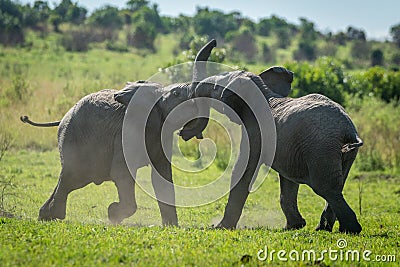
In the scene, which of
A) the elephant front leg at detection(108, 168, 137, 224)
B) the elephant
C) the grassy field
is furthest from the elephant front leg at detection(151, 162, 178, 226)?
the elephant front leg at detection(108, 168, 137, 224)

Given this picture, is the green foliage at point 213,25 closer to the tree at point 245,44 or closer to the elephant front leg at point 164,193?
the tree at point 245,44

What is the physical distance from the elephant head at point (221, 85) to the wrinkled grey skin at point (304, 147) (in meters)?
0.02

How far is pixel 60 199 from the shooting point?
10234 millimetres

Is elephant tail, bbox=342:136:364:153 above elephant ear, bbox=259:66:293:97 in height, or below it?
below

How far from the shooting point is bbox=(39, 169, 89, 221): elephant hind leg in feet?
33.4

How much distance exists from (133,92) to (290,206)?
Answer: 3.03 metres

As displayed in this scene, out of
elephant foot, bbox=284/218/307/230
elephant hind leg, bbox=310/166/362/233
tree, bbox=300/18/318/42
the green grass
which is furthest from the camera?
tree, bbox=300/18/318/42

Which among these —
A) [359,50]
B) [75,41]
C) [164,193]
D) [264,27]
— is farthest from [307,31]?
[164,193]

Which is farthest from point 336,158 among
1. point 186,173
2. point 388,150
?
point 388,150

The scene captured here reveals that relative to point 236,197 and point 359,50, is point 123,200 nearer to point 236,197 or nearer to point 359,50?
point 236,197

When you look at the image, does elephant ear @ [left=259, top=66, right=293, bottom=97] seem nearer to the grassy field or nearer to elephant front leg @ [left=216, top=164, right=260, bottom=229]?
elephant front leg @ [left=216, top=164, right=260, bottom=229]

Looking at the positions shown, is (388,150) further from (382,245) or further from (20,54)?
(20,54)

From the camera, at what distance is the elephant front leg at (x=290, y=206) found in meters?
10.5

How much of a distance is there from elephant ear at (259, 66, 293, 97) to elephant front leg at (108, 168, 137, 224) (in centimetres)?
268
